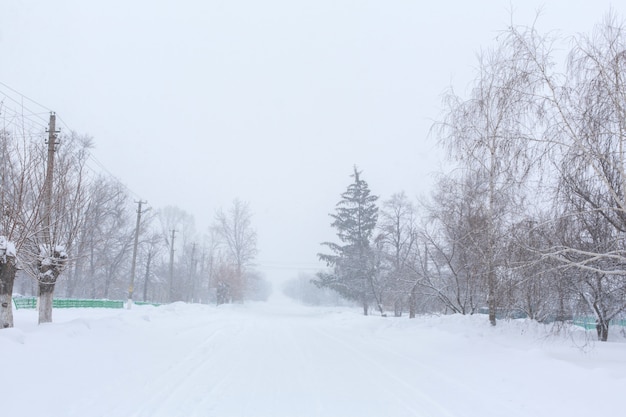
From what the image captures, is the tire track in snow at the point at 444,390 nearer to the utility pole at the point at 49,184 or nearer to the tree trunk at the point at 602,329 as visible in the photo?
the tree trunk at the point at 602,329

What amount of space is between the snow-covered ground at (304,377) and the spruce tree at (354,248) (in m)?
28.2

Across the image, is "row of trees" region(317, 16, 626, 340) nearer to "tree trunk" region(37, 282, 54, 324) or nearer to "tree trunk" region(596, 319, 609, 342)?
"tree trunk" region(596, 319, 609, 342)

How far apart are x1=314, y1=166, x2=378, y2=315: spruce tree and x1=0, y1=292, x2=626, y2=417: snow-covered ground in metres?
28.2

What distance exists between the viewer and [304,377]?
891cm

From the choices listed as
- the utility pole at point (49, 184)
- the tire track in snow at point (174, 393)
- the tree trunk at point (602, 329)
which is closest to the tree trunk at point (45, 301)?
the utility pole at point (49, 184)

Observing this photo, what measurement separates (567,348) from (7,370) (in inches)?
436

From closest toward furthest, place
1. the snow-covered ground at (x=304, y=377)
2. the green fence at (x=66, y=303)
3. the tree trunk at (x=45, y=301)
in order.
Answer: the snow-covered ground at (x=304, y=377)
the tree trunk at (x=45, y=301)
the green fence at (x=66, y=303)

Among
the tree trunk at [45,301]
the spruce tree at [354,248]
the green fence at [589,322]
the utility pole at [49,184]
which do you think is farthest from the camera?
the spruce tree at [354,248]

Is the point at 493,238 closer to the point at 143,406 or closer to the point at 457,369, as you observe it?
the point at 457,369

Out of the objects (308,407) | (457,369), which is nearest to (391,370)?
(457,369)

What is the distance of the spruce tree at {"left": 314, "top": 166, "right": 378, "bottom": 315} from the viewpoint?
41.6 m

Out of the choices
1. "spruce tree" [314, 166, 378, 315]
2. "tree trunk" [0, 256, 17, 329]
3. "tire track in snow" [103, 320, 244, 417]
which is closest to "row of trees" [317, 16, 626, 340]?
"tire track in snow" [103, 320, 244, 417]

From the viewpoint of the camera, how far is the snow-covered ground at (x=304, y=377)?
20.8 feet

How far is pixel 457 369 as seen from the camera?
32.4ft
